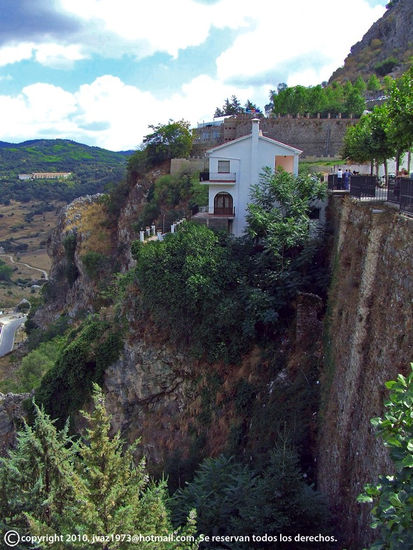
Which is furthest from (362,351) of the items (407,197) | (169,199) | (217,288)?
(169,199)

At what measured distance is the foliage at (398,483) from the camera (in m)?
5.47

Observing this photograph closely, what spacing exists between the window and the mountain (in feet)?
178

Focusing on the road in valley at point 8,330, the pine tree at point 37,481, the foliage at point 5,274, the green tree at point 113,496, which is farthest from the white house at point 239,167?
the foliage at point 5,274

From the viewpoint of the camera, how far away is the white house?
26.2 meters

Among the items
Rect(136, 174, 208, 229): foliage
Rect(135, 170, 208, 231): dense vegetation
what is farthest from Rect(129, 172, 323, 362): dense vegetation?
Rect(136, 174, 208, 229): foliage

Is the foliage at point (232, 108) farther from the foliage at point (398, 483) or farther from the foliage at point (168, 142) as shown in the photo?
the foliage at point (398, 483)

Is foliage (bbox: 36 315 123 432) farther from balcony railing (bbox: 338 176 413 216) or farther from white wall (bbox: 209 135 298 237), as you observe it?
balcony railing (bbox: 338 176 413 216)

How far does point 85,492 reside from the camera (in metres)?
8.94

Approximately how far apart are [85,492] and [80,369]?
1573 centimetres

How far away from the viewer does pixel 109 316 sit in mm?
25734

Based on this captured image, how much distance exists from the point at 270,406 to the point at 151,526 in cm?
813

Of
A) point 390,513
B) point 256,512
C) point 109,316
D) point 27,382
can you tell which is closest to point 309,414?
point 256,512

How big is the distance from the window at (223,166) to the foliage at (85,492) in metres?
17.0

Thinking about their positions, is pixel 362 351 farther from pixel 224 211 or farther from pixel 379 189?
pixel 224 211
